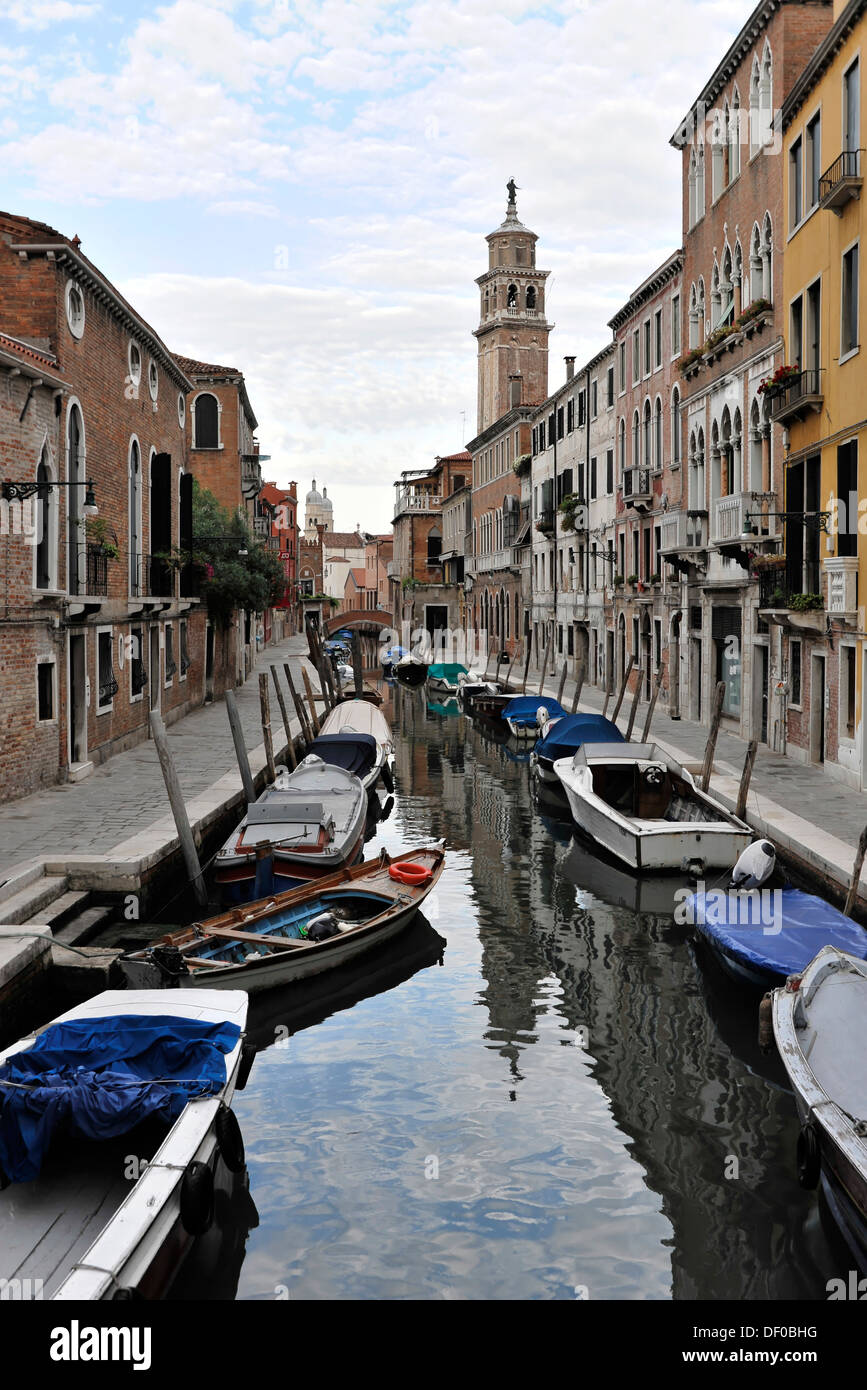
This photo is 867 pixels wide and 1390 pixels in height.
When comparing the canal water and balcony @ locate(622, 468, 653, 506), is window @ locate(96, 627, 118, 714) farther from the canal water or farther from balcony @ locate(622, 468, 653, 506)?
balcony @ locate(622, 468, 653, 506)

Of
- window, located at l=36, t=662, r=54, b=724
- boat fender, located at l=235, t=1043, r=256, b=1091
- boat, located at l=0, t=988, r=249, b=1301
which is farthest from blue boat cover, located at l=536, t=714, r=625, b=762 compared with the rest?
boat, located at l=0, t=988, r=249, b=1301

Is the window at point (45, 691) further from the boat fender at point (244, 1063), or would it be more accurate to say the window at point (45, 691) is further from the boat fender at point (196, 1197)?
the boat fender at point (196, 1197)

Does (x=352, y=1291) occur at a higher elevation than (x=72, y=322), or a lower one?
lower

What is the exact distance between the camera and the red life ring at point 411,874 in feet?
38.6

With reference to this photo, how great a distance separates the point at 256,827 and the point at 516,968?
3.46 meters

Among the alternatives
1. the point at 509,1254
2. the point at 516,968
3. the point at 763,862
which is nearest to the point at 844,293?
the point at 763,862

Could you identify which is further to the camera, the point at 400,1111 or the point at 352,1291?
the point at 400,1111

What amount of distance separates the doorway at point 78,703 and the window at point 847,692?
407 inches

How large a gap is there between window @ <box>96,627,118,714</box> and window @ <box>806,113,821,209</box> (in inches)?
472

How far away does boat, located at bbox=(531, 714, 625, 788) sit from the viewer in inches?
757

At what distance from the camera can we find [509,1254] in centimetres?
597

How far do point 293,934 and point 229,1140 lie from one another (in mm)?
4251

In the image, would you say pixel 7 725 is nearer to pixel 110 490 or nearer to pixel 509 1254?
pixel 110 490

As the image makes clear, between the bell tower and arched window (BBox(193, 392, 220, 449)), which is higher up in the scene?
the bell tower
